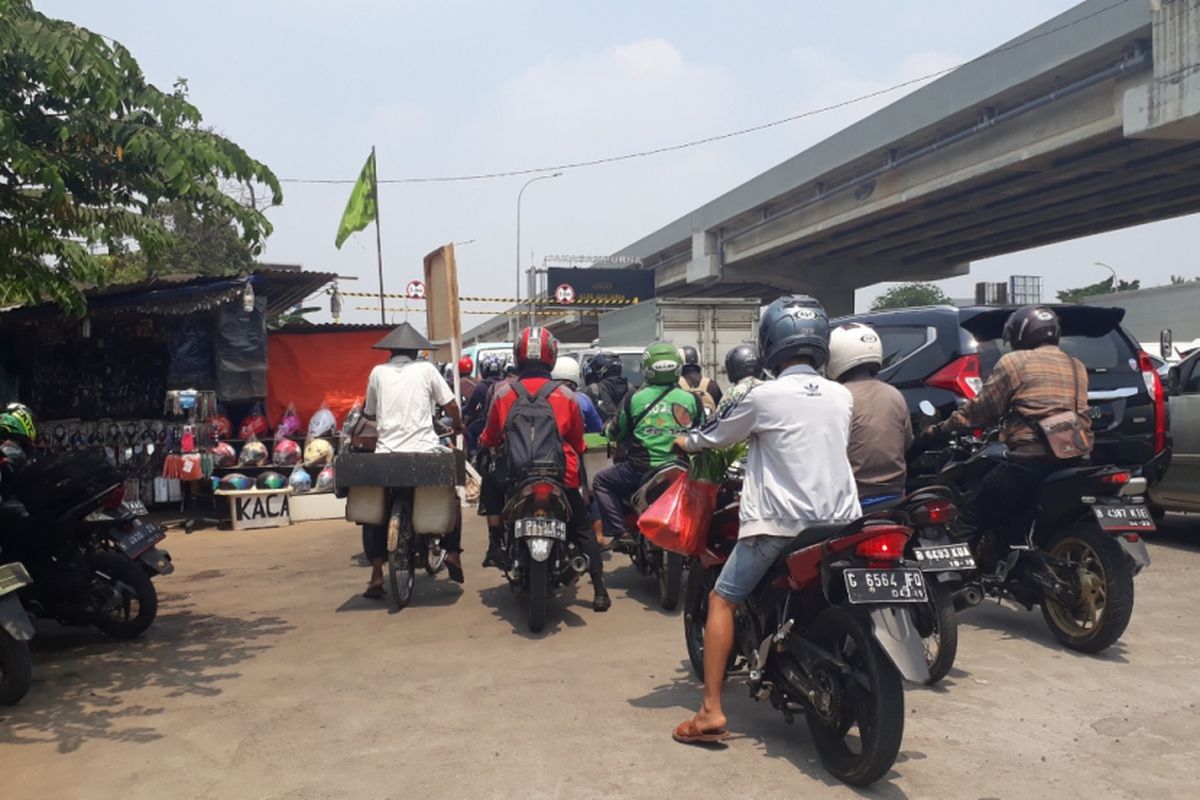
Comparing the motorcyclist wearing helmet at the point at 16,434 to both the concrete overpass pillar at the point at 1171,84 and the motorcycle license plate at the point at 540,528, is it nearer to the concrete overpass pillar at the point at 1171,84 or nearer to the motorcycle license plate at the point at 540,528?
the motorcycle license plate at the point at 540,528

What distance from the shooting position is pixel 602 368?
1049 centimetres

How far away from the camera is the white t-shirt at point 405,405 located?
278 inches

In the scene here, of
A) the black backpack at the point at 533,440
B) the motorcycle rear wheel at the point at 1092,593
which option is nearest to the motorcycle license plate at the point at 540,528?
the black backpack at the point at 533,440

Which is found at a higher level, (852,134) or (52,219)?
(852,134)

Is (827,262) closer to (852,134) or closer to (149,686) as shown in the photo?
(852,134)

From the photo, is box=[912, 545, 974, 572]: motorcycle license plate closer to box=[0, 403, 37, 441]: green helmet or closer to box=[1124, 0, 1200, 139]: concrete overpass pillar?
box=[0, 403, 37, 441]: green helmet

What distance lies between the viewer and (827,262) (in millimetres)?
35281

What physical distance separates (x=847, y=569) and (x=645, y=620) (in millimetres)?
3019

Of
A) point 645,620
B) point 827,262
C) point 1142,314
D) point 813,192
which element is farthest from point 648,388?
point 827,262

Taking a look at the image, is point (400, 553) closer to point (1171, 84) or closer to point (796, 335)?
point (796, 335)

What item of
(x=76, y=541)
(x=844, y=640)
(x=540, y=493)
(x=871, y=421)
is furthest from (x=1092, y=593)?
(x=76, y=541)

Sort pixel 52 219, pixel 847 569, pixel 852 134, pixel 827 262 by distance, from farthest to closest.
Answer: pixel 827 262, pixel 852 134, pixel 52 219, pixel 847 569

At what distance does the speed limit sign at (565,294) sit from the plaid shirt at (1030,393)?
121 ft

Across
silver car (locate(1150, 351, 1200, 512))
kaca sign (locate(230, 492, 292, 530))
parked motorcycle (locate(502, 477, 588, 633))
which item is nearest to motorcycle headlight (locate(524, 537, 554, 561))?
parked motorcycle (locate(502, 477, 588, 633))
